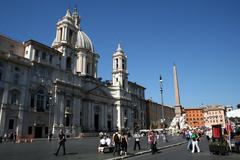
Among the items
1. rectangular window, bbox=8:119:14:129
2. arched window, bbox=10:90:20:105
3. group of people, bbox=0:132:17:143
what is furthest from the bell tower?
group of people, bbox=0:132:17:143

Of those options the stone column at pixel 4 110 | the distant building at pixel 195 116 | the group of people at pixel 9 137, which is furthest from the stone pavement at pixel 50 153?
the distant building at pixel 195 116

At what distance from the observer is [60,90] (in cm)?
4775

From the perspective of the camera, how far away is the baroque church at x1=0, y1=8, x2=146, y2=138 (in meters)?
39.1

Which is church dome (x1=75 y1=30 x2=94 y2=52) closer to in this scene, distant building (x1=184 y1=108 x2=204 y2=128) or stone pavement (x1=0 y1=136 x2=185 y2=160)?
stone pavement (x1=0 y1=136 x2=185 y2=160)

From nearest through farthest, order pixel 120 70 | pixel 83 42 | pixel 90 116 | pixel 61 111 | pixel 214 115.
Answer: pixel 61 111 → pixel 90 116 → pixel 83 42 → pixel 120 70 → pixel 214 115

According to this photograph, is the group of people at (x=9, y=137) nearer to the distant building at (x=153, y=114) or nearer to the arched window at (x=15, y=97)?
the arched window at (x=15, y=97)


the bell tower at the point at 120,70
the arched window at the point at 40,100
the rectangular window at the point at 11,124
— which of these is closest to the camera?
the rectangular window at the point at 11,124

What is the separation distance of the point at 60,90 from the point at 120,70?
27.9m

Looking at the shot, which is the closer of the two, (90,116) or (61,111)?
(61,111)

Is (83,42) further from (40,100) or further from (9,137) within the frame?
(9,137)

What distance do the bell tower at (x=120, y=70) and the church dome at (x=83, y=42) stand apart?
835 centimetres

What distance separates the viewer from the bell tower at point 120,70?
72.3 meters

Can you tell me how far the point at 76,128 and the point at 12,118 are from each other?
15.7 m

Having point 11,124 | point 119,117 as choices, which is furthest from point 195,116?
point 11,124
